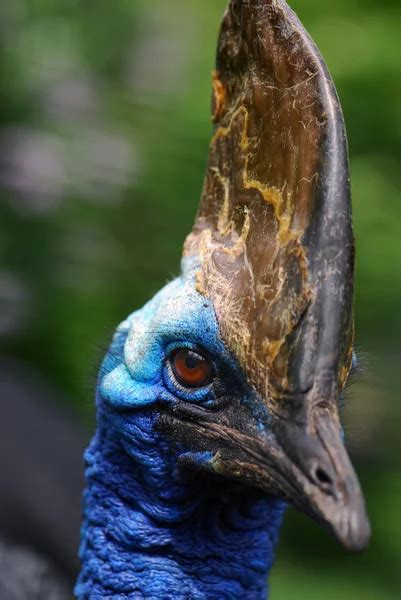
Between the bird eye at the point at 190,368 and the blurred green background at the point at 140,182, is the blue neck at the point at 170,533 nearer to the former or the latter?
the bird eye at the point at 190,368

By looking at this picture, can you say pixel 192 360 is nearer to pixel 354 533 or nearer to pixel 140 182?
pixel 354 533

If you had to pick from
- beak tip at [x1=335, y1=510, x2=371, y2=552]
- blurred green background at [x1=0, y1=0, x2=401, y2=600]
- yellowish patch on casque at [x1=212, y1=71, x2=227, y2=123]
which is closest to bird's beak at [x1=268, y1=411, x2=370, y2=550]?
beak tip at [x1=335, y1=510, x2=371, y2=552]

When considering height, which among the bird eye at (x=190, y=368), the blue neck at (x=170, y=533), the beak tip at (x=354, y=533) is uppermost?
the bird eye at (x=190, y=368)

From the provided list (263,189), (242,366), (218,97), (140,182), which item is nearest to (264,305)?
(242,366)

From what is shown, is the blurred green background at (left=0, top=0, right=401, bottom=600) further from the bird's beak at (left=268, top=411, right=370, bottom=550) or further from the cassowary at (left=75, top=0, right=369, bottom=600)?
the bird's beak at (left=268, top=411, right=370, bottom=550)

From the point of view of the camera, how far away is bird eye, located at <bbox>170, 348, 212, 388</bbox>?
1840 millimetres

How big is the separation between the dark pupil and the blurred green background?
2.49m

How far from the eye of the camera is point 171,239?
4.71m

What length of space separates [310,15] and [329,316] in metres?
3.30

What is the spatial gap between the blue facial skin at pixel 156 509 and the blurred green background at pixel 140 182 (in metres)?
2.25

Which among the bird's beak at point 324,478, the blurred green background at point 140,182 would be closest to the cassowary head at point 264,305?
the bird's beak at point 324,478

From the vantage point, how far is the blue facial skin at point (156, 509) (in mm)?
1985

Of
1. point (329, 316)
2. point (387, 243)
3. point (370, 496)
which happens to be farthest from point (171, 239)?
point (329, 316)

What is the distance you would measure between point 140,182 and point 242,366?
10.5 ft
